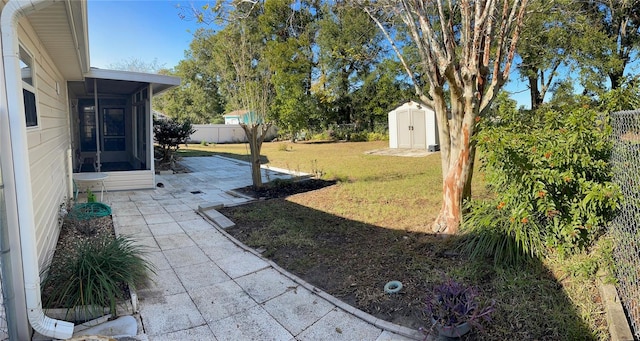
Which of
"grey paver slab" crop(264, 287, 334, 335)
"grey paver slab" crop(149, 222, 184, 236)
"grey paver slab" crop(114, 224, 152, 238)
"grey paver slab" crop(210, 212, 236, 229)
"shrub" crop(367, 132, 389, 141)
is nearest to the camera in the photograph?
"grey paver slab" crop(264, 287, 334, 335)

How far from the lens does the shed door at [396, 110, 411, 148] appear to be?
687 inches

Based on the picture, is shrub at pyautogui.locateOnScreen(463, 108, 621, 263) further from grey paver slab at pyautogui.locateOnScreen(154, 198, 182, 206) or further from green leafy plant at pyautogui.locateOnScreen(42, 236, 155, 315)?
grey paver slab at pyautogui.locateOnScreen(154, 198, 182, 206)

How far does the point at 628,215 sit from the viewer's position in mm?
2816

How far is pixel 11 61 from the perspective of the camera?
2.34m

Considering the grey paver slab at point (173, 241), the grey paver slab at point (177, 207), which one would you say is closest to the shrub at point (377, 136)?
the grey paver slab at point (177, 207)

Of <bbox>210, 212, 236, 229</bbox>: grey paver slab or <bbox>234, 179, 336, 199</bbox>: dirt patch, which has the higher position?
<bbox>234, 179, 336, 199</bbox>: dirt patch

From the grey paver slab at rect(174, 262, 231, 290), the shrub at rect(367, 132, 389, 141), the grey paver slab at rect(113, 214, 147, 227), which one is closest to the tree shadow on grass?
the grey paver slab at rect(174, 262, 231, 290)

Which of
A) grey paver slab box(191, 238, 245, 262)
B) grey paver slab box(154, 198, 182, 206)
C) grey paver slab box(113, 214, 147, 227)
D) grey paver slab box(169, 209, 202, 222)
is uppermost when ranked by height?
grey paver slab box(154, 198, 182, 206)

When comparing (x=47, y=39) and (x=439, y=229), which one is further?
(x=439, y=229)

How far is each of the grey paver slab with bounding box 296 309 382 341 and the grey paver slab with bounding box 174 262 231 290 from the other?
1.22 metres

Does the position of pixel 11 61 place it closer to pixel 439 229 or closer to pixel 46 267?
pixel 46 267

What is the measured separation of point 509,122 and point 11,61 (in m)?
4.39

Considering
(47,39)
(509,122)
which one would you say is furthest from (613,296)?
(47,39)

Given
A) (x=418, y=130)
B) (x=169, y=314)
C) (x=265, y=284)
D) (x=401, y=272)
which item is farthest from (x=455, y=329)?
(x=418, y=130)
